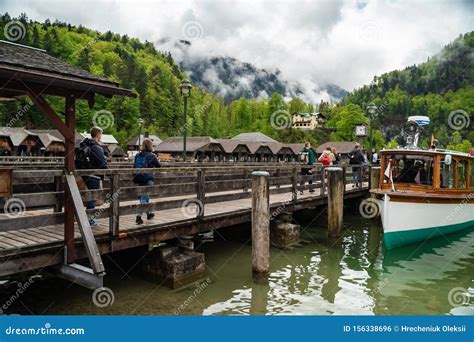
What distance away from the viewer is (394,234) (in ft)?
44.0

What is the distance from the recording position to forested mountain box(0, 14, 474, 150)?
3403 inches

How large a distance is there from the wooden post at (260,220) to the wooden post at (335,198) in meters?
4.56

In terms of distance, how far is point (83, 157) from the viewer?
25.7ft

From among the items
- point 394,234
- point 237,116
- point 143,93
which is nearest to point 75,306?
point 394,234

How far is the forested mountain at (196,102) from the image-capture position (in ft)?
284

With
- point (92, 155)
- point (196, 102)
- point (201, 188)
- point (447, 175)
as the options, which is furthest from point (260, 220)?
point (196, 102)

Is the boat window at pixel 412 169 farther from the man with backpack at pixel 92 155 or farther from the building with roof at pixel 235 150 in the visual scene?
the building with roof at pixel 235 150

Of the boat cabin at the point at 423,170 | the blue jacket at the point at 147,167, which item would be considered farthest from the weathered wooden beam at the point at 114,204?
the boat cabin at the point at 423,170

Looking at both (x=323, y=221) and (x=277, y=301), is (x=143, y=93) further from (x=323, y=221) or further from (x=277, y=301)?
(x=277, y=301)

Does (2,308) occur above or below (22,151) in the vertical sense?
below

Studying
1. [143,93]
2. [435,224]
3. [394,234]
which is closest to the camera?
[394,234]

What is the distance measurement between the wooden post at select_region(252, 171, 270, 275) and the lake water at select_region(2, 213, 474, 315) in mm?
555

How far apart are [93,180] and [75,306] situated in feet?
7.88

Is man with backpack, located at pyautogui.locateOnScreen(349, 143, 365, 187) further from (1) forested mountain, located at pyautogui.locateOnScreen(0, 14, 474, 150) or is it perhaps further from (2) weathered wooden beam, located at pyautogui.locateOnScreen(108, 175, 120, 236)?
(2) weathered wooden beam, located at pyautogui.locateOnScreen(108, 175, 120, 236)
